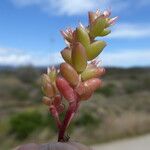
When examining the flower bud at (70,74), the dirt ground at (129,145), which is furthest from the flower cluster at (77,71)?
the dirt ground at (129,145)

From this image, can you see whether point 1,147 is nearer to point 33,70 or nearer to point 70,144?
point 70,144

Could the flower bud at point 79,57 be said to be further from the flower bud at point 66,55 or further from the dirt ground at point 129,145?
the dirt ground at point 129,145

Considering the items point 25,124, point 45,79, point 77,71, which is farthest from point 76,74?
point 25,124

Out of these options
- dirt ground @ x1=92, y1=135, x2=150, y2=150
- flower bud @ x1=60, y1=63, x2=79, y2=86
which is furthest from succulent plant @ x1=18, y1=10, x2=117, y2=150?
dirt ground @ x1=92, y1=135, x2=150, y2=150

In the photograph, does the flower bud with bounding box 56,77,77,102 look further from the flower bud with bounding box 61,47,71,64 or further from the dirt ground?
the dirt ground

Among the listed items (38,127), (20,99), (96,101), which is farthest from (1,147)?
(20,99)

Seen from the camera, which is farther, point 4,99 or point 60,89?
point 4,99

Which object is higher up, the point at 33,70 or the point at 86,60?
the point at 86,60
